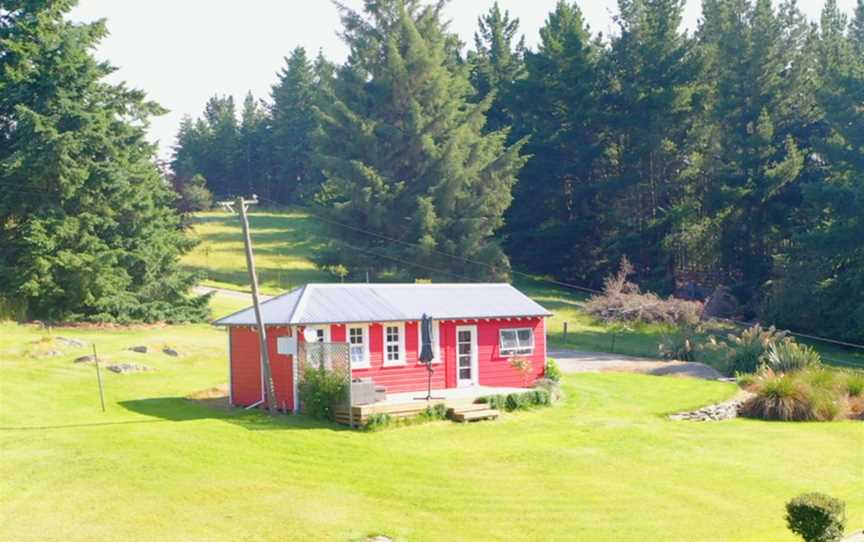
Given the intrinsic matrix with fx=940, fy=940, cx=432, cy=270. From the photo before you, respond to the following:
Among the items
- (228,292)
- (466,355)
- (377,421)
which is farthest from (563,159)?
(377,421)

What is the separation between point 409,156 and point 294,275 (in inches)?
417

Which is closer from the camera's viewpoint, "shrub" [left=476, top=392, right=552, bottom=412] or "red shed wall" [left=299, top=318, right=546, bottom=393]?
"shrub" [left=476, top=392, right=552, bottom=412]

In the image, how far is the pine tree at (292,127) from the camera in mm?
103938

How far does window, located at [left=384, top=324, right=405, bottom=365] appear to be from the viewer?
2745 cm

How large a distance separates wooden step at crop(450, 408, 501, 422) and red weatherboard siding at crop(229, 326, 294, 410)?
4560mm

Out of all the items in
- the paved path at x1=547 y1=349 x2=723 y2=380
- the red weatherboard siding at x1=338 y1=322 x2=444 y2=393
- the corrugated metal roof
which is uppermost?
the corrugated metal roof

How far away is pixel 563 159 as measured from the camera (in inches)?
2707

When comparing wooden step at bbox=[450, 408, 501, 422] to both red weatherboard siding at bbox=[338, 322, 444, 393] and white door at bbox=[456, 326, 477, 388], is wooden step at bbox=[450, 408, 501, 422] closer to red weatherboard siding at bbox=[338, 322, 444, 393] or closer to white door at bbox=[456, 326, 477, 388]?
red weatherboard siding at bbox=[338, 322, 444, 393]

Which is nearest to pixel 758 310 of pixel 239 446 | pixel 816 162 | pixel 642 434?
pixel 816 162

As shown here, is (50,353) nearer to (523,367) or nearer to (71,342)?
(71,342)

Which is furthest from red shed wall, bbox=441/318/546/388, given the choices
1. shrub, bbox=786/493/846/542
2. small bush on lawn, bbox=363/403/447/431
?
shrub, bbox=786/493/846/542

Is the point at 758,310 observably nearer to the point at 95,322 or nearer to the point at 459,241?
the point at 459,241

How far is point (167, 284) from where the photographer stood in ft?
145

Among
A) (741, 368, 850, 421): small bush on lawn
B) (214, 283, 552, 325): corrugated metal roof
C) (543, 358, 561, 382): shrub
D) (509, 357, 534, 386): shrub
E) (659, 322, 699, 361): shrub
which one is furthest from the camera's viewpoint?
(659, 322, 699, 361): shrub
